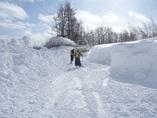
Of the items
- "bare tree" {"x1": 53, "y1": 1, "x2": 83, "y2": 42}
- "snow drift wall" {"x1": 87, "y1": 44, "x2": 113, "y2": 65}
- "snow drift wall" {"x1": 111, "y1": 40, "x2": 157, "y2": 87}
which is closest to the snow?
"snow drift wall" {"x1": 111, "y1": 40, "x2": 157, "y2": 87}

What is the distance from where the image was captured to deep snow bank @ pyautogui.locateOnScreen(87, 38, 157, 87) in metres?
12.2

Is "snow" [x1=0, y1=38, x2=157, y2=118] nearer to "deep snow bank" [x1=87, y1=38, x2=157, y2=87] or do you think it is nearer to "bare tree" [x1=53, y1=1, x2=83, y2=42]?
"deep snow bank" [x1=87, y1=38, x2=157, y2=87]

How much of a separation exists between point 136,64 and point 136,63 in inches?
2.9

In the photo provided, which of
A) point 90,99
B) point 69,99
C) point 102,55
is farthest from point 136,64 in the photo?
point 102,55

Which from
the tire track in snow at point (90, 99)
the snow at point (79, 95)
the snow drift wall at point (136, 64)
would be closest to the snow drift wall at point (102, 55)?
the snow drift wall at point (136, 64)

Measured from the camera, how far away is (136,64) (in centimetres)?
1393

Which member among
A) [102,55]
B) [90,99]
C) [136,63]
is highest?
[136,63]

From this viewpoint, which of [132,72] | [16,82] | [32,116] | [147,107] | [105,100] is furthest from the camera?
[132,72]

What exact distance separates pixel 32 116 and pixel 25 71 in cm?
588

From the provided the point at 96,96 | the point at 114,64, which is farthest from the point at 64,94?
the point at 114,64

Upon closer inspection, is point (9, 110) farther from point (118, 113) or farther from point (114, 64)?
point (114, 64)

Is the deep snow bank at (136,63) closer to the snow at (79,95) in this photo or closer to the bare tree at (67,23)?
the snow at (79,95)

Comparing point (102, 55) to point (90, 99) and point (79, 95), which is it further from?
point (90, 99)

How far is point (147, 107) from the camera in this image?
7.14m
